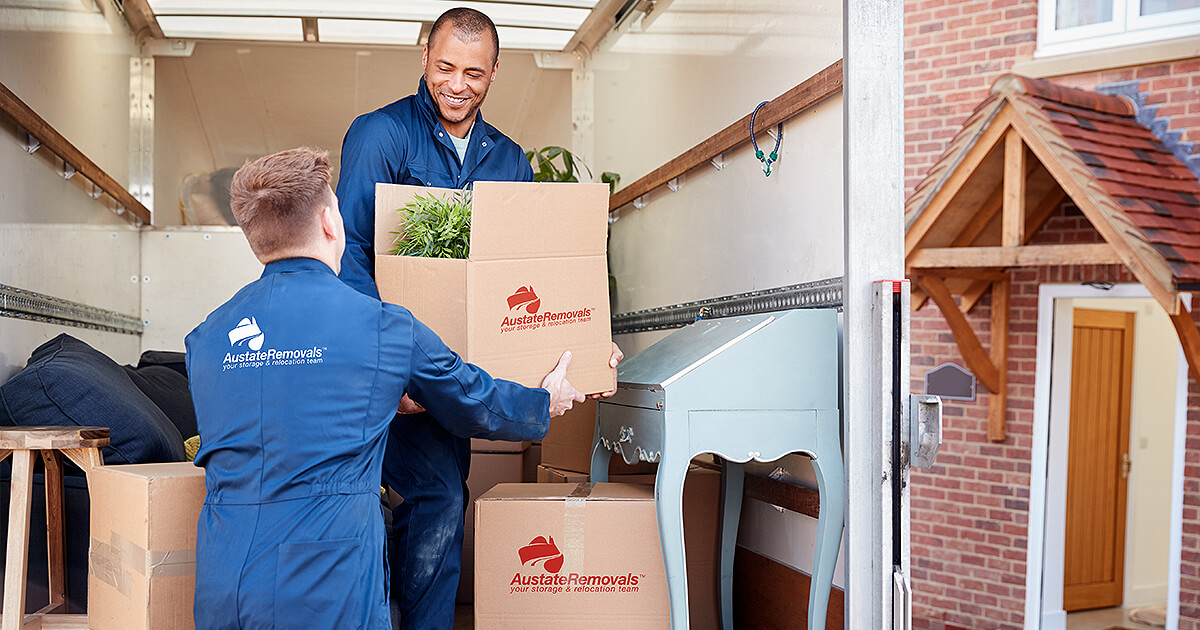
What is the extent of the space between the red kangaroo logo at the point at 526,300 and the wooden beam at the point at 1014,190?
12.5ft

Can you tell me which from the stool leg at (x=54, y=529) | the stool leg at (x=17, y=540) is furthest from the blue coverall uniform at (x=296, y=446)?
the stool leg at (x=54, y=529)

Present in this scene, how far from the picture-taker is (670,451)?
2268mm

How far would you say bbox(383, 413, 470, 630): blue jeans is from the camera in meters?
2.43

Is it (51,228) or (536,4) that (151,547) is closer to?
(51,228)

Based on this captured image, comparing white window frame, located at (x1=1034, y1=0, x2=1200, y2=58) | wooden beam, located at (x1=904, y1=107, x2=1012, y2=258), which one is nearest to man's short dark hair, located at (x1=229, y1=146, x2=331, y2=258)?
wooden beam, located at (x1=904, y1=107, x2=1012, y2=258)

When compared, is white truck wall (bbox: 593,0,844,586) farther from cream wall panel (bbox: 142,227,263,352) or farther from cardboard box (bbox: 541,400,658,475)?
cream wall panel (bbox: 142,227,263,352)

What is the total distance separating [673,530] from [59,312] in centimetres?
248

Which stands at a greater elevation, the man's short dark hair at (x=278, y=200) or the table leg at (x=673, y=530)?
the man's short dark hair at (x=278, y=200)

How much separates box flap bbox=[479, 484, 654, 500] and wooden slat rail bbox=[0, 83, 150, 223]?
1.80 meters

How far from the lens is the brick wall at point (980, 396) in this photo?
19.8ft

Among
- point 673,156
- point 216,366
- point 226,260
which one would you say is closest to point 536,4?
point 673,156

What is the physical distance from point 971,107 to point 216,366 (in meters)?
5.58

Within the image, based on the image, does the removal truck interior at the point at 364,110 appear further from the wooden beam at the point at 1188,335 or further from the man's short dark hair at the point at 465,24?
the wooden beam at the point at 1188,335

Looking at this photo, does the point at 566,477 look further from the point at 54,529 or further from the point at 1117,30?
the point at 1117,30
